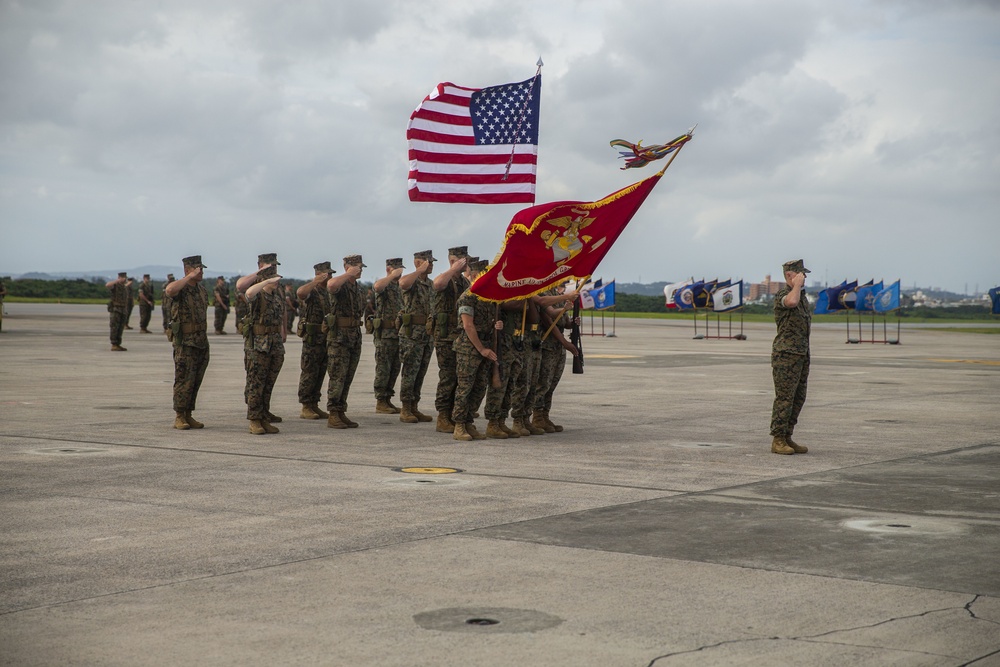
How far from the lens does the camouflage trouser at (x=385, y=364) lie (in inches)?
603

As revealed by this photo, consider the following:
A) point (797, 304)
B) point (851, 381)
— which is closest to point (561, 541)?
point (797, 304)

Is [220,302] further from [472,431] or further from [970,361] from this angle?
[472,431]

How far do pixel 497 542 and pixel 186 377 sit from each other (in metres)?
6.74

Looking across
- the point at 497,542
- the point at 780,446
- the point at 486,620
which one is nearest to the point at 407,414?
the point at 780,446

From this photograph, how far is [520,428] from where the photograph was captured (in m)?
13.2

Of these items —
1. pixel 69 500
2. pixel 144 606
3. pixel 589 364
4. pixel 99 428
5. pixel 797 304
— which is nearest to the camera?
pixel 144 606

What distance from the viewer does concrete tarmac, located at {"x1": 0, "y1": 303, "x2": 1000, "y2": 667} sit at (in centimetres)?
520

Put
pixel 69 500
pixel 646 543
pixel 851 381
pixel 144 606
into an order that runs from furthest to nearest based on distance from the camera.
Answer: pixel 851 381 < pixel 69 500 < pixel 646 543 < pixel 144 606

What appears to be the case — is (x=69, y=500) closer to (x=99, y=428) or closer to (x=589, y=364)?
(x=99, y=428)

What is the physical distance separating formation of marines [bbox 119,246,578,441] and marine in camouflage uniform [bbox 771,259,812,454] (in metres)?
2.40

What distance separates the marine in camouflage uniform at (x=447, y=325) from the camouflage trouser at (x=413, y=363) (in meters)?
0.70

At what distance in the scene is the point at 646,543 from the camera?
7.29m

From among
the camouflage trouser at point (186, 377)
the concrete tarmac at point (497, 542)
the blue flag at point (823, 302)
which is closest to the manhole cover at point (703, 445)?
the concrete tarmac at point (497, 542)

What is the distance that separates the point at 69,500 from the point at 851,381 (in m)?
16.4
